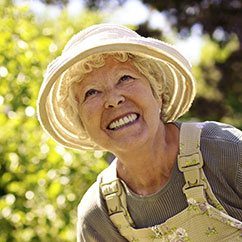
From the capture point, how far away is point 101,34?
288cm

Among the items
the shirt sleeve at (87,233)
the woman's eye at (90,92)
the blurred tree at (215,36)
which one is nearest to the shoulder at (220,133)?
the woman's eye at (90,92)

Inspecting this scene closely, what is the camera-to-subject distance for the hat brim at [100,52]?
279 cm

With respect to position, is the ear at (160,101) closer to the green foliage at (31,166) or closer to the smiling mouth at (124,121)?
the smiling mouth at (124,121)

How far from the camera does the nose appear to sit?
2773 millimetres

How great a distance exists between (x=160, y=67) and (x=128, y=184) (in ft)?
1.34

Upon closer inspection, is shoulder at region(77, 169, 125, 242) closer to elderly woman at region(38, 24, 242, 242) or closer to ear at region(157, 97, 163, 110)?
elderly woman at region(38, 24, 242, 242)

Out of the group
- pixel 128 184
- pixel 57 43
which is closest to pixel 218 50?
pixel 57 43

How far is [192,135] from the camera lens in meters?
2.94

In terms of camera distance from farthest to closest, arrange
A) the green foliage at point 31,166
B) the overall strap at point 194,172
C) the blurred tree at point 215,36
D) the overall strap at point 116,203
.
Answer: the blurred tree at point 215,36, the green foliage at point 31,166, the overall strap at point 116,203, the overall strap at point 194,172

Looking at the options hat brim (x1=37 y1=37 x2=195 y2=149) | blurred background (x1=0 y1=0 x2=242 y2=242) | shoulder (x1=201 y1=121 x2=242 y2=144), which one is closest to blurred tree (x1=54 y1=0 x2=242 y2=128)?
blurred background (x1=0 y1=0 x2=242 y2=242)

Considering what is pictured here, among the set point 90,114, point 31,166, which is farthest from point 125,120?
point 31,166

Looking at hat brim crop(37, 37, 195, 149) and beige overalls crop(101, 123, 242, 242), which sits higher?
hat brim crop(37, 37, 195, 149)

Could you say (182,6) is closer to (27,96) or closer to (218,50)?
(218,50)

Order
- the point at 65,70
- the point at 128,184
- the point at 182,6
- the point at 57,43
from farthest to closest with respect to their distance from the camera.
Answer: the point at 182,6
the point at 57,43
the point at 128,184
the point at 65,70
